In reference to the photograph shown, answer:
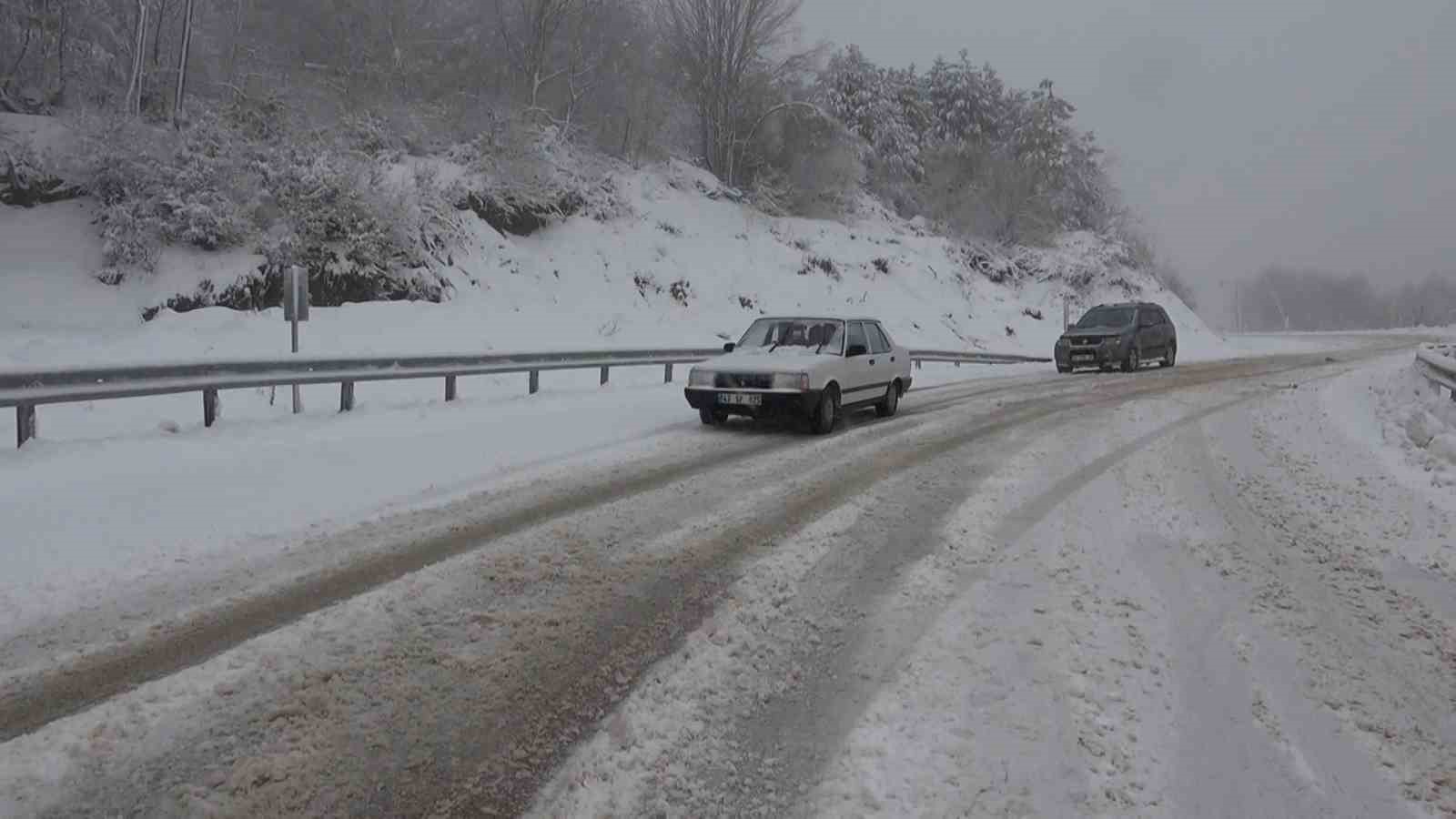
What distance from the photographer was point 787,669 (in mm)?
3512

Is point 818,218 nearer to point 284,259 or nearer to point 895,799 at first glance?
point 284,259

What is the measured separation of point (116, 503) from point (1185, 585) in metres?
7.42

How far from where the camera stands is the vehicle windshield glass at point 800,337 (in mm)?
10945

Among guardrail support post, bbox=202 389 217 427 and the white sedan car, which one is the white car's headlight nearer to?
the white sedan car

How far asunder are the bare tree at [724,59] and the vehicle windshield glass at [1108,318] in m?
16.5

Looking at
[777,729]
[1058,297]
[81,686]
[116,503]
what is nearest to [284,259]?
[116,503]

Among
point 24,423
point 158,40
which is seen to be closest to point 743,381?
point 24,423

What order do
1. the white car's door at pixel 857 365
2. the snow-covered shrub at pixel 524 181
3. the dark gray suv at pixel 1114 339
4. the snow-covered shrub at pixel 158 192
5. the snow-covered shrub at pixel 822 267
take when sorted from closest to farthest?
the white car's door at pixel 857 365, the snow-covered shrub at pixel 158 192, the dark gray suv at pixel 1114 339, the snow-covered shrub at pixel 524 181, the snow-covered shrub at pixel 822 267

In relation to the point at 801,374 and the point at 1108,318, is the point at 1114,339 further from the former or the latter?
the point at 801,374

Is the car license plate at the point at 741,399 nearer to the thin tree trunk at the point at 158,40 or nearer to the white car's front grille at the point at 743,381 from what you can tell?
the white car's front grille at the point at 743,381

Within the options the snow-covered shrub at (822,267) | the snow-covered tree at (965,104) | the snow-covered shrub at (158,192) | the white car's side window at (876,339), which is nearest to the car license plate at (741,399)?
the white car's side window at (876,339)

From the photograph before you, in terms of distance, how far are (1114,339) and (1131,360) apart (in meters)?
0.86

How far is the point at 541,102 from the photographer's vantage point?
30.5 metres

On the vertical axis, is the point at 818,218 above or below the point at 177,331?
above
